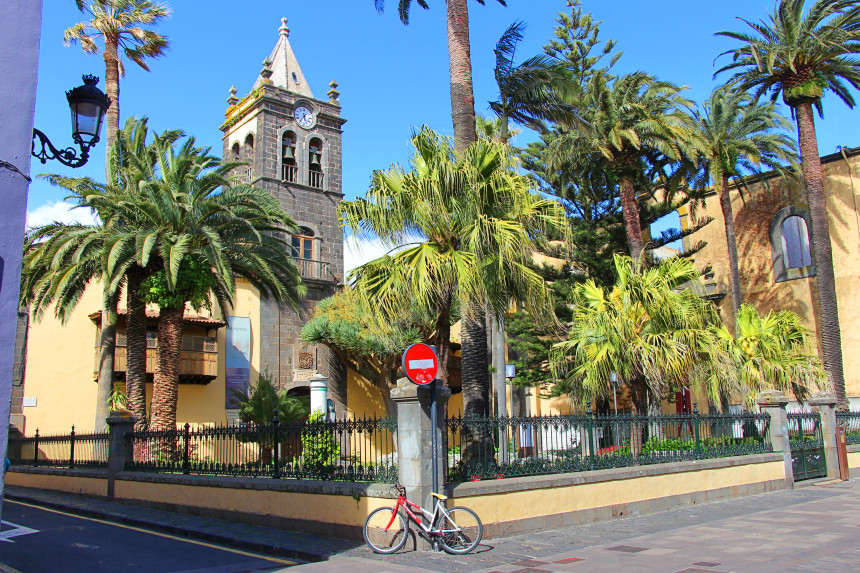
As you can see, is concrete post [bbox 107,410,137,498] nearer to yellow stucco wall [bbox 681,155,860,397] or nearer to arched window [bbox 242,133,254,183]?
arched window [bbox 242,133,254,183]

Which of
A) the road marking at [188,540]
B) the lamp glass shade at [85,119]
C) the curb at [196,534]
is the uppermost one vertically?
the lamp glass shade at [85,119]

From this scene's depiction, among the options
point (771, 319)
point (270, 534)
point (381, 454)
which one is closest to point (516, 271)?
point (381, 454)

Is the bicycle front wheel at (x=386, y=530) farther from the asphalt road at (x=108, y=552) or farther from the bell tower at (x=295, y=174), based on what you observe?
the bell tower at (x=295, y=174)

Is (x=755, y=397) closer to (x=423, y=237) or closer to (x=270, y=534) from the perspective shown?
(x=423, y=237)

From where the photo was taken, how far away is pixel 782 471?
53.3 ft

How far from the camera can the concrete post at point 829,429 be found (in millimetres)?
Result: 18016

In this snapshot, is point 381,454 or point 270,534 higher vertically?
point 381,454

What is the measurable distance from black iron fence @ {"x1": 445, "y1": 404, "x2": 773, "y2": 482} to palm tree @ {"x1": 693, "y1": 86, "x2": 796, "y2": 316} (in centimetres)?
1340

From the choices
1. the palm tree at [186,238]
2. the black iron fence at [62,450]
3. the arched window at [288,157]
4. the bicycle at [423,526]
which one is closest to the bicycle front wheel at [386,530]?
the bicycle at [423,526]

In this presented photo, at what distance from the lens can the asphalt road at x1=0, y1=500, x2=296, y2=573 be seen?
28.8 ft

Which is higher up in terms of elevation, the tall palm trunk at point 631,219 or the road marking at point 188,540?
the tall palm trunk at point 631,219

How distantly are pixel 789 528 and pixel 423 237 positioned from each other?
7217 mm

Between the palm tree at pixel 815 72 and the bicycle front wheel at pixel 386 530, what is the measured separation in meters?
19.8

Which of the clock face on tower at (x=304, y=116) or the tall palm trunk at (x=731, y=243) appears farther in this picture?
the clock face on tower at (x=304, y=116)
